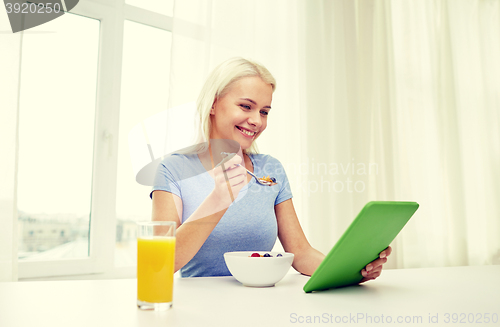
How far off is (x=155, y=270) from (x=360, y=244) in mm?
372

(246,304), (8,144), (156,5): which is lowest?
(246,304)

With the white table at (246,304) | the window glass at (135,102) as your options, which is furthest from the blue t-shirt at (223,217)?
the window glass at (135,102)

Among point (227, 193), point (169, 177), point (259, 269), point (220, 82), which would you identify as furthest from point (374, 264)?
point (220, 82)

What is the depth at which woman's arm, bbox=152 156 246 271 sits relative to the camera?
0.82 m

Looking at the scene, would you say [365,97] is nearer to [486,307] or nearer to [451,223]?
[451,223]

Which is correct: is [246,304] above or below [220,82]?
below

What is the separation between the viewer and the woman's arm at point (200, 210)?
0.82m

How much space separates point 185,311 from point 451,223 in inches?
90.3

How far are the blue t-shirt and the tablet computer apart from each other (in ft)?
1.40

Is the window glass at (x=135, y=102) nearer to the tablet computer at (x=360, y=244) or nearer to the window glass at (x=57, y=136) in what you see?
the window glass at (x=57, y=136)

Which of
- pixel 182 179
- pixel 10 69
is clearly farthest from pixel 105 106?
pixel 182 179

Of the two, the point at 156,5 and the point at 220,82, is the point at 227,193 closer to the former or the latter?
the point at 220,82

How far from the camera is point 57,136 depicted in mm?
1661

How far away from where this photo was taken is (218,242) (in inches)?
43.5
